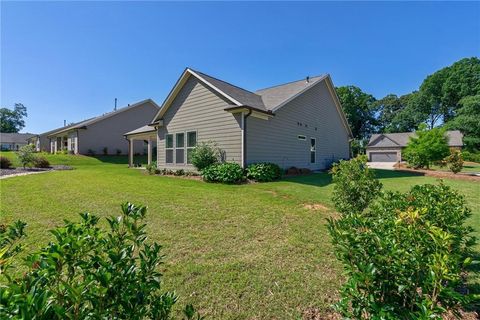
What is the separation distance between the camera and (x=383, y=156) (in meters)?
39.2

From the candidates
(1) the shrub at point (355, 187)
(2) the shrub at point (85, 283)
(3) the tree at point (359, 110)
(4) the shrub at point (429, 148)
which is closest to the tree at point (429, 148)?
(4) the shrub at point (429, 148)

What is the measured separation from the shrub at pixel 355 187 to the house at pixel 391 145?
3741 cm

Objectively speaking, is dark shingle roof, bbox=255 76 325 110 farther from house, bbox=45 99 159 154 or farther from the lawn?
house, bbox=45 99 159 154

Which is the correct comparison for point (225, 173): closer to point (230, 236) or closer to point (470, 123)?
point (230, 236)

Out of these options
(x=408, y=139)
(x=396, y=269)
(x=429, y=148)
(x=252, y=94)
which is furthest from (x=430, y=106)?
(x=396, y=269)

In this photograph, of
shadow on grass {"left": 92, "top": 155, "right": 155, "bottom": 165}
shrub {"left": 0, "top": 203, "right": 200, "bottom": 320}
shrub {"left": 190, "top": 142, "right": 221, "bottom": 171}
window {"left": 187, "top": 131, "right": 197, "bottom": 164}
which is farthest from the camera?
shadow on grass {"left": 92, "top": 155, "right": 155, "bottom": 165}

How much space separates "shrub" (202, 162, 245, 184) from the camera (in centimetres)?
1078

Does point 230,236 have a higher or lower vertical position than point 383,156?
lower

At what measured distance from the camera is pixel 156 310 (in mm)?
1430

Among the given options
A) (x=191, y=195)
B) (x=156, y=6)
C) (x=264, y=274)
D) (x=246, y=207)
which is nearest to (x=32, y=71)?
(x=156, y=6)

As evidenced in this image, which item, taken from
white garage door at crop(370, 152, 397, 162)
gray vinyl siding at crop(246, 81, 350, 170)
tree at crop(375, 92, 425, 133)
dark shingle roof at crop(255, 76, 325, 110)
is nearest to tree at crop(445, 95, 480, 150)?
white garage door at crop(370, 152, 397, 162)

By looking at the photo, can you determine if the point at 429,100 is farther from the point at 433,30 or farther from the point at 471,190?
the point at 471,190

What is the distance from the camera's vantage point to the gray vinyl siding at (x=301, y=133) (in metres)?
12.2

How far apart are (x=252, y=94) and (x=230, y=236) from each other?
1245 centimetres
